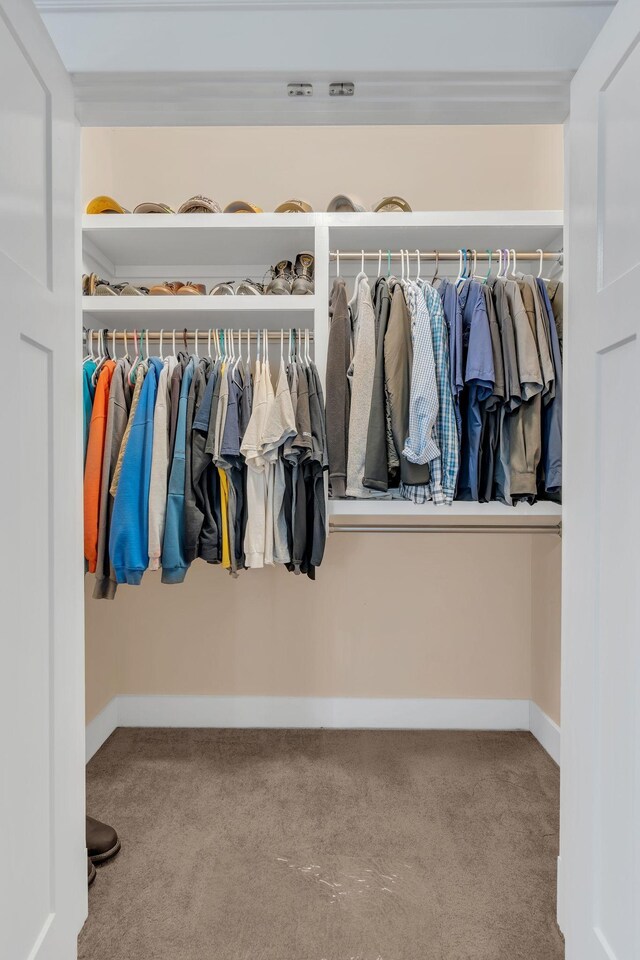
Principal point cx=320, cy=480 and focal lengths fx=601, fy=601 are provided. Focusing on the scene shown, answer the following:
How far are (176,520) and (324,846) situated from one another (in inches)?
43.8

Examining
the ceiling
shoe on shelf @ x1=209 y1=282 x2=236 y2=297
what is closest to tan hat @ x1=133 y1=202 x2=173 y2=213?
shoe on shelf @ x1=209 y1=282 x2=236 y2=297

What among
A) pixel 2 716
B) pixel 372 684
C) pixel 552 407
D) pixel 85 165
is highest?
pixel 85 165

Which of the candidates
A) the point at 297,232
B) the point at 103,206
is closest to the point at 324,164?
the point at 297,232

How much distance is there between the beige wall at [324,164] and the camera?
8.76ft

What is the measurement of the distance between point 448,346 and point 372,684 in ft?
5.21

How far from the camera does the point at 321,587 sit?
2.74m

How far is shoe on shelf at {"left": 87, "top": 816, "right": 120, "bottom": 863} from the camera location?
1761 mm

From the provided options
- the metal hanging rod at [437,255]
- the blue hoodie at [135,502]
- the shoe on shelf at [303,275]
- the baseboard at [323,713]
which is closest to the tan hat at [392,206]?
the metal hanging rod at [437,255]

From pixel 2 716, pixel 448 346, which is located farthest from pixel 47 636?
pixel 448 346

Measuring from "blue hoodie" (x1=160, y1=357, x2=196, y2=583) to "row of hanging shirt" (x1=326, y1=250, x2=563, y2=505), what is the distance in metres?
0.50

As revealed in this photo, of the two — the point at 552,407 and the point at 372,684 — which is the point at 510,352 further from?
the point at 372,684

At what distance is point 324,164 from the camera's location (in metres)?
2.70

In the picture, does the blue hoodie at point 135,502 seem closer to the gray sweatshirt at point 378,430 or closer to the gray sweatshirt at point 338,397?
the gray sweatshirt at point 338,397

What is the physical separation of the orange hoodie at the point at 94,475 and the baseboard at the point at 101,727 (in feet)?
2.74
